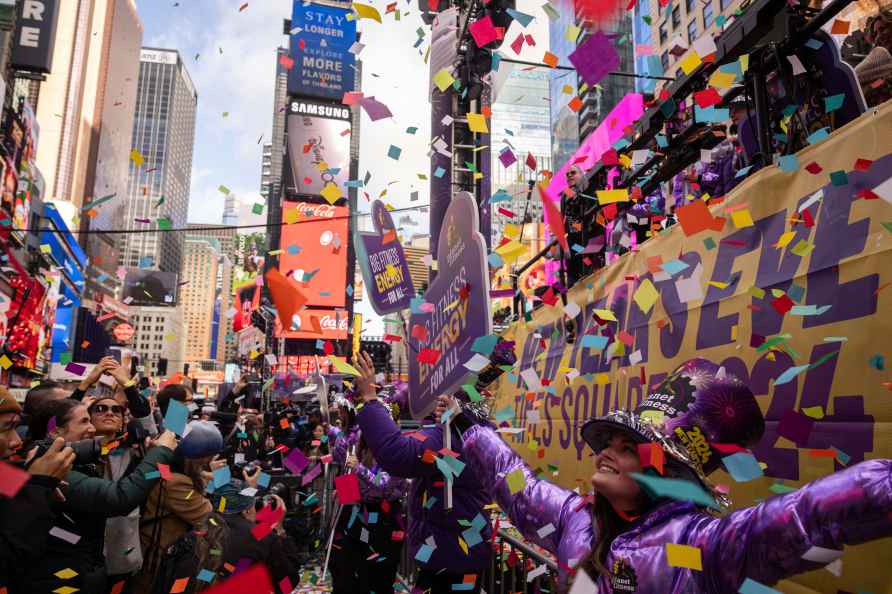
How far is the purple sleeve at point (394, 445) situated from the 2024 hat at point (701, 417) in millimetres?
1221

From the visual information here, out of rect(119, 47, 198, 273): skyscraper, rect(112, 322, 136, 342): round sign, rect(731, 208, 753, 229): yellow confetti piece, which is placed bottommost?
rect(731, 208, 753, 229): yellow confetti piece

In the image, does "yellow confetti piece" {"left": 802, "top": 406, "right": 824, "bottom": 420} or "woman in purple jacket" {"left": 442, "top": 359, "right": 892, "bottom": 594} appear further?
"yellow confetti piece" {"left": 802, "top": 406, "right": 824, "bottom": 420}

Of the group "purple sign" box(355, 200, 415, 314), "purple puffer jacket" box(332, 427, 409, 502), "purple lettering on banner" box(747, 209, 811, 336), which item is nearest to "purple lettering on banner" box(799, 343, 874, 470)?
"purple lettering on banner" box(747, 209, 811, 336)

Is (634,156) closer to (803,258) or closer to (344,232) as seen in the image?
(803,258)

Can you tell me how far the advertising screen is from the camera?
4747 cm

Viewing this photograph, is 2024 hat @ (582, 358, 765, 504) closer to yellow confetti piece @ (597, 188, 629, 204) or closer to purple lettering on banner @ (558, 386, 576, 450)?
purple lettering on banner @ (558, 386, 576, 450)

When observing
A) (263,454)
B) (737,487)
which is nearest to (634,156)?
(737,487)

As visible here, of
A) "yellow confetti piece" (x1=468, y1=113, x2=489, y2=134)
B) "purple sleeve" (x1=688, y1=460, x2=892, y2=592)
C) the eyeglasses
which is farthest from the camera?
"yellow confetti piece" (x1=468, y1=113, x2=489, y2=134)

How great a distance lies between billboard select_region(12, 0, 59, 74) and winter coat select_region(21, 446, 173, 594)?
85.5 ft

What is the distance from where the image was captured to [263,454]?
37.9ft

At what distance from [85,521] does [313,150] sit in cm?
4819

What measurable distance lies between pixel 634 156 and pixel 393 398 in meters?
2.72

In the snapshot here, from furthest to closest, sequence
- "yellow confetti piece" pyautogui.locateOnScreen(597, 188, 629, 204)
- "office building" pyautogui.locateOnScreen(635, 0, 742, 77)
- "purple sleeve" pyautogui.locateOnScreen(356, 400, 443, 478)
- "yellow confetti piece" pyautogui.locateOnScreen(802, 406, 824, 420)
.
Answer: "office building" pyautogui.locateOnScreen(635, 0, 742, 77), "yellow confetti piece" pyautogui.locateOnScreen(597, 188, 629, 204), "purple sleeve" pyautogui.locateOnScreen(356, 400, 443, 478), "yellow confetti piece" pyautogui.locateOnScreen(802, 406, 824, 420)

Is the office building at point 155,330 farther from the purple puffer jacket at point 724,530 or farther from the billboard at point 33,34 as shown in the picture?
the purple puffer jacket at point 724,530
